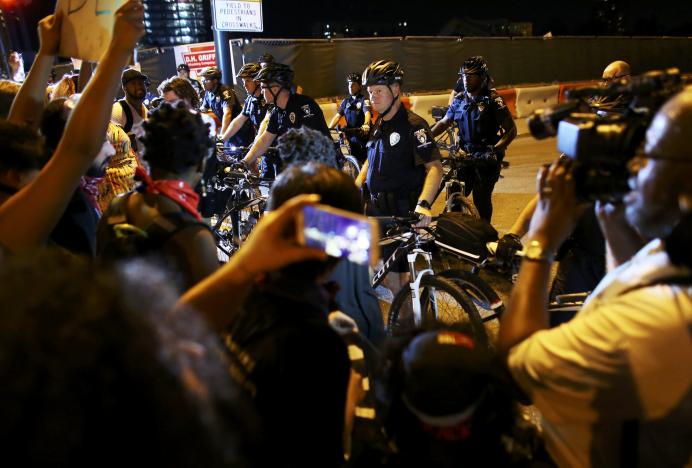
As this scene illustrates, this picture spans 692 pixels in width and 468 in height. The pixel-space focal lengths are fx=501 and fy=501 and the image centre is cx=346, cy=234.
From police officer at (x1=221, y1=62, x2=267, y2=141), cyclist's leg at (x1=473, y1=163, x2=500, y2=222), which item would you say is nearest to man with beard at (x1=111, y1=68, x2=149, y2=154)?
police officer at (x1=221, y1=62, x2=267, y2=141)

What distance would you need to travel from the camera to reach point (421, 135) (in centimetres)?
414

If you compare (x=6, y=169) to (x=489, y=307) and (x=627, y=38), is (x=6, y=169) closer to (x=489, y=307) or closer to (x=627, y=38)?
(x=489, y=307)

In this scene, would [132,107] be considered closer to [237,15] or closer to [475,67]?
[475,67]

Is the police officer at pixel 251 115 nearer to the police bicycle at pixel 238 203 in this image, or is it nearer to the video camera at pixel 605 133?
the police bicycle at pixel 238 203

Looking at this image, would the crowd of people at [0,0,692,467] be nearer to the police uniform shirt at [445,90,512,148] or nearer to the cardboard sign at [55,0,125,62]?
the cardboard sign at [55,0,125,62]

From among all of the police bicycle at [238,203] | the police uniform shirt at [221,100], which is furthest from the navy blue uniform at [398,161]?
the police uniform shirt at [221,100]

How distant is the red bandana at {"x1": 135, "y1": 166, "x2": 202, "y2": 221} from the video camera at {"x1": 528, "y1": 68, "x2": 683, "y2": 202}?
1.32 metres

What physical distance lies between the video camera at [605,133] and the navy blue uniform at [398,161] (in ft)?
8.04

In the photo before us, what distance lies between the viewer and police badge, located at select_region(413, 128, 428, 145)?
4.12 metres

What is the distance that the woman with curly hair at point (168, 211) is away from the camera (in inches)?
71.3

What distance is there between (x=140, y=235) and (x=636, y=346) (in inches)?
62.4

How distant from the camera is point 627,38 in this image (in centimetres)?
2119

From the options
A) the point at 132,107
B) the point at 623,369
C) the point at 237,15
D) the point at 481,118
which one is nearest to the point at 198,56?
the point at 237,15

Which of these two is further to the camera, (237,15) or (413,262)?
(237,15)
